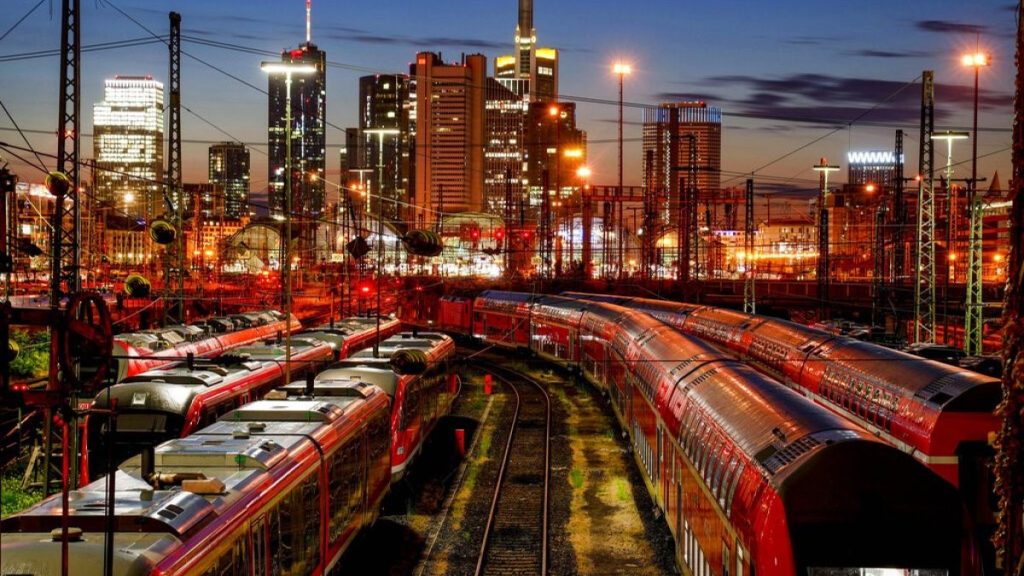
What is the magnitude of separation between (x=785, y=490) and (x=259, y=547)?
541 centimetres

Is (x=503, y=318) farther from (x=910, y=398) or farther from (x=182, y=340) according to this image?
(x=910, y=398)

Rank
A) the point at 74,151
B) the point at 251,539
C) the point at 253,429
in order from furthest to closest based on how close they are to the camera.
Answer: the point at 74,151
the point at 253,429
the point at 251,539

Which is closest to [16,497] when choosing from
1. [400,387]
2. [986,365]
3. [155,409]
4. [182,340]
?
[155,409]

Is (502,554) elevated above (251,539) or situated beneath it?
situated beneath

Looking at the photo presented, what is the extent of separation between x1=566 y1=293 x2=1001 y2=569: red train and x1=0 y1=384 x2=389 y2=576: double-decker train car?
6779 mm

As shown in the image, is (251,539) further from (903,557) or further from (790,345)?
(790,345)

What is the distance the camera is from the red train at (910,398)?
12.5 meters

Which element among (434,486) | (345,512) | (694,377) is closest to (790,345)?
(694,377)

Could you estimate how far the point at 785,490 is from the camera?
8.88 m

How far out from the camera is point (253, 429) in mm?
12727

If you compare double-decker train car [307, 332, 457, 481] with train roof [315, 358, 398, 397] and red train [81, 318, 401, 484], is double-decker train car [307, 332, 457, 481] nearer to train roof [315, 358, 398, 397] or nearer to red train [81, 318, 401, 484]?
train roof [315, 358, 398, 397]

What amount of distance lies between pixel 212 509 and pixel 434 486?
12987mm

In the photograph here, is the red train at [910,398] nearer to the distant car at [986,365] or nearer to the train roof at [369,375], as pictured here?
the distant car at [986,365]

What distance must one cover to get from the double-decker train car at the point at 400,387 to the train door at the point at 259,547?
5821 millimetres
